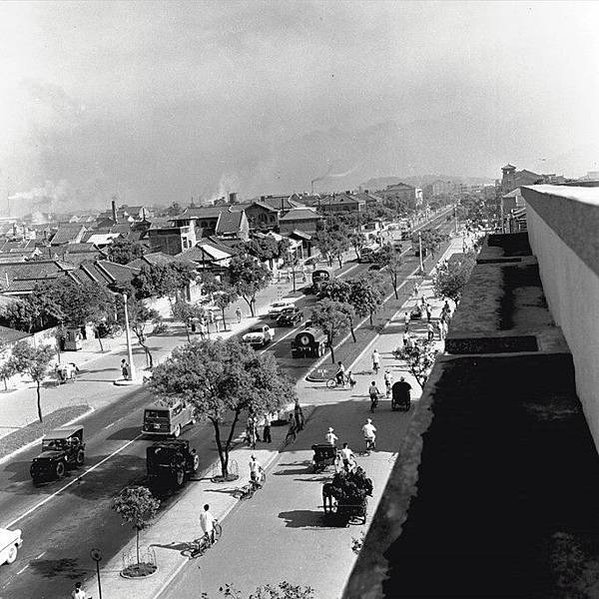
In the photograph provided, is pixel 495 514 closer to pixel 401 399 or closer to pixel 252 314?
pixel 401 399

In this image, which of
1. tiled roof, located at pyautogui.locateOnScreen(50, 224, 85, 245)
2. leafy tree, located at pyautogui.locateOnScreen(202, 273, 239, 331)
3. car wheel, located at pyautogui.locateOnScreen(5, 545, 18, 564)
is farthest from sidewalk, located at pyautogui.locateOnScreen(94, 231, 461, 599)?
tiled roof, located at pyautogui.locateOnScreen(50, 224, 85, 245)

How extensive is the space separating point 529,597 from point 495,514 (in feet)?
2.24

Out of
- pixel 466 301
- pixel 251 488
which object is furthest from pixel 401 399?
pixel 466 301

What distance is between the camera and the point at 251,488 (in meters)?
18.4

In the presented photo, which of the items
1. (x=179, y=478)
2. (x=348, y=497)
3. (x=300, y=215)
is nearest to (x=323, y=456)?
(x=179, y=478)

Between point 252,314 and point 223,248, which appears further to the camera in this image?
point 223,248

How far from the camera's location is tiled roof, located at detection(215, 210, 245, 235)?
3861 inches

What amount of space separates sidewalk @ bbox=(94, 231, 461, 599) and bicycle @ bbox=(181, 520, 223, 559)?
0.13 metres

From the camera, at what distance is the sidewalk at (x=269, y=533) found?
13.8m

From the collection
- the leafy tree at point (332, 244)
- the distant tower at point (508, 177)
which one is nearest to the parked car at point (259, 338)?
the leafy tree at point (332, 244)

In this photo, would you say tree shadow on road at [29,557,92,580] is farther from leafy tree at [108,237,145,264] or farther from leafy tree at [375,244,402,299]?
leafy tree at [108,237,145,264]

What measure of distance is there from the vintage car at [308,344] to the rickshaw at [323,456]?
15.1 metres

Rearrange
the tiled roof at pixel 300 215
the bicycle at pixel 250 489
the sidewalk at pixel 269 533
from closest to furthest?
1. the sidewalk at pixel 269 533
2. the bicycle at pixel 250 489
3. the tiled roof at pixel 300 215

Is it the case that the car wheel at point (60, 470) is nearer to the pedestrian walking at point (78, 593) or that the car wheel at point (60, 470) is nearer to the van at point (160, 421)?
the van at point (160, 421)
